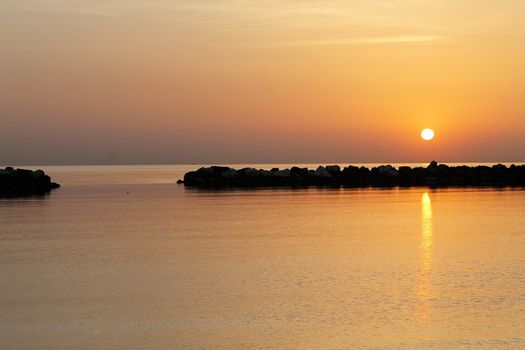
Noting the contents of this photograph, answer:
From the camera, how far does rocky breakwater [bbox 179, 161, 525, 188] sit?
79.8m

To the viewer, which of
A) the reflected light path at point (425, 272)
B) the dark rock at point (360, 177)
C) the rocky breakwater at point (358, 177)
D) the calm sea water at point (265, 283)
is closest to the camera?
the calm sea water at point (265, 283)

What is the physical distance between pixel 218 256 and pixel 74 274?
4768mm

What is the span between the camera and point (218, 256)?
2439 cm

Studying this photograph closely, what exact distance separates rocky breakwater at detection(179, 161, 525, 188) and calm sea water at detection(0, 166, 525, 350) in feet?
138

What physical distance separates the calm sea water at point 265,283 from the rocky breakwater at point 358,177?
42084 mm

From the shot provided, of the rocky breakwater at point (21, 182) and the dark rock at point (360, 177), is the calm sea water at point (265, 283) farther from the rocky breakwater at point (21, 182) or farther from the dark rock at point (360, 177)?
the dark rock at point (360, 177)

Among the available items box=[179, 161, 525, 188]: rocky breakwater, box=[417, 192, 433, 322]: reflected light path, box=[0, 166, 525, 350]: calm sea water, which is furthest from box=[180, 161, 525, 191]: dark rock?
box=[417, 192, 433, 322]: reflected light path

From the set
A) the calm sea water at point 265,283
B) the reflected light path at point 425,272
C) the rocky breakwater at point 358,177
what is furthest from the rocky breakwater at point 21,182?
the reflected light path at point 425,272

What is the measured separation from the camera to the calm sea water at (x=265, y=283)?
14.0m

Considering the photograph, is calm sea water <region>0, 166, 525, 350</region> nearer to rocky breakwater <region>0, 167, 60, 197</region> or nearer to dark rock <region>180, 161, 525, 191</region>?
rocky breakwater <region>0, 167, 60, 197</region>

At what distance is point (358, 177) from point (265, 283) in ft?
213

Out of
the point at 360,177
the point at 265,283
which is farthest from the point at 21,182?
the point at 265,283

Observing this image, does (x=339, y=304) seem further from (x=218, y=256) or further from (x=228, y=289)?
(x=218, y=256)

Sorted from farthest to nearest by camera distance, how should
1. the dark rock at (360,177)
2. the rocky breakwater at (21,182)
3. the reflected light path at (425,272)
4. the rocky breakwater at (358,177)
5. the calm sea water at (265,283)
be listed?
1. the dark rock at (360,177)
2. the rocky breakwater at (358,177)
3. the rocky breakwater at (21,182)
4. the reflected light path at (425,272)
5. the calm sea water at (265,283)
